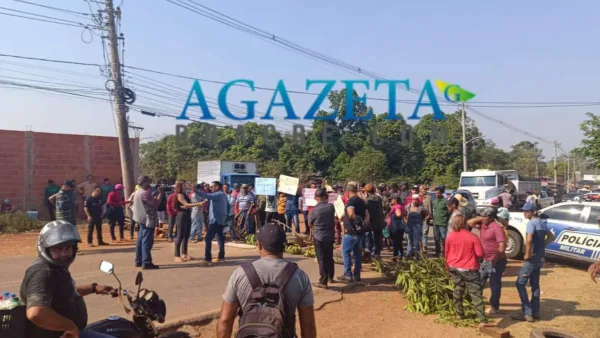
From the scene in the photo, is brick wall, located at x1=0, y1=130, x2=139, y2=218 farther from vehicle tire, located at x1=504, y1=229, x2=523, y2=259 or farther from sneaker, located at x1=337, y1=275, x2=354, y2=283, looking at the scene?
vehicle tire, located at x1=504, y1=229, x2=523, y2=259

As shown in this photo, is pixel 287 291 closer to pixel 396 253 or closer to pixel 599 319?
pixel 599 319

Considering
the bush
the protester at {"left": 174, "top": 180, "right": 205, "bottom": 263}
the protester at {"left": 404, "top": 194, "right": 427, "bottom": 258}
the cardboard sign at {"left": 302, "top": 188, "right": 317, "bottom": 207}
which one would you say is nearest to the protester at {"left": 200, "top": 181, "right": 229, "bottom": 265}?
the protester at {"left": 174, "top": 180, "right": 205, "bottom": 263}

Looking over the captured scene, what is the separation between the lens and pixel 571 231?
10.5 m

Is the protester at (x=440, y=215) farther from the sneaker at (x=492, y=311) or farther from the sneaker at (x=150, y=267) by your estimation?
the sneaker at (x=150, y=267)

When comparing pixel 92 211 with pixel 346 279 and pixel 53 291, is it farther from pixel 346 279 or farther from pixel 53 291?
pixel 53 291

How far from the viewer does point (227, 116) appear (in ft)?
73.6

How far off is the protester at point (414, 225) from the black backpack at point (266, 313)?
788 cm

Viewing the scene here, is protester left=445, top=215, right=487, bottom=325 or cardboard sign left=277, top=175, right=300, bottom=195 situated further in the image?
cardboard sign left=277, top=175, right=300, bottom=195

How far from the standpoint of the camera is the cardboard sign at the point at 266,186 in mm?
13461

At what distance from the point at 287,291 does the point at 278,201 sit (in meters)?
11.2

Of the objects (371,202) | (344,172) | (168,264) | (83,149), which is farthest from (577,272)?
(344,172)

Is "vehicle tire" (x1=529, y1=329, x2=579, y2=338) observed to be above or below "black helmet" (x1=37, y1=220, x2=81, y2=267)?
below

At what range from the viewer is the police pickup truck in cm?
1016

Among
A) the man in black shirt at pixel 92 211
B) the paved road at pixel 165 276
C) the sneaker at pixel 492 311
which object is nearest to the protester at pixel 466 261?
the sneaker at pixel 492 311
